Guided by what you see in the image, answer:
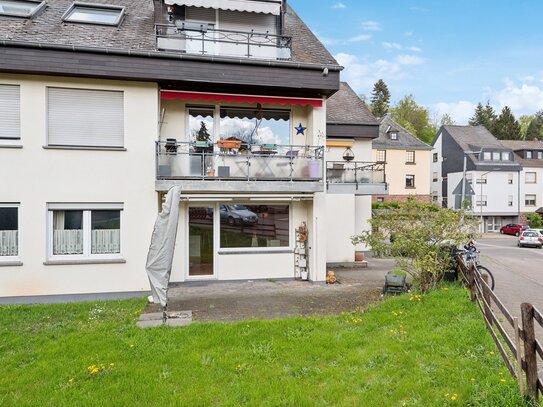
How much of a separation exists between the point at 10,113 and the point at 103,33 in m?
3.99

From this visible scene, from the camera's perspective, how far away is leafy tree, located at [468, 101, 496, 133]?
A: 275ft

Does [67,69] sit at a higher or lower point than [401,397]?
higher

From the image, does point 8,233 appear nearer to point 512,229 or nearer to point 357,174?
point 357,174

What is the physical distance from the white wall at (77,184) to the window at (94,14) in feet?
10.1

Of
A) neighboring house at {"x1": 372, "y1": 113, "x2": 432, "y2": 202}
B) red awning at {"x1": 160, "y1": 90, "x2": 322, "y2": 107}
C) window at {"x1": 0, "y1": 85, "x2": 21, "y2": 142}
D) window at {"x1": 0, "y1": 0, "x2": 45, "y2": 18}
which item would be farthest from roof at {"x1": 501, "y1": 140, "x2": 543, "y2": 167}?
window at {"x1": 0, "y1": 85, "x2": 21, "y2": 142}

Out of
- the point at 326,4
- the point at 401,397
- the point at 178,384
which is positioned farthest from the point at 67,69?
the point at 326,4

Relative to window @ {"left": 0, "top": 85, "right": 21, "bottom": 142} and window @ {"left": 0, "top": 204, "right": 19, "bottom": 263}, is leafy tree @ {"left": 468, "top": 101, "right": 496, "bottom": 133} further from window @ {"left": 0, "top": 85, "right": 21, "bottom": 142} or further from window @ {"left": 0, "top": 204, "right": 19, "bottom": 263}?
window @ {"left": 0, "top": 204, "right": 19, "bottom": 263}

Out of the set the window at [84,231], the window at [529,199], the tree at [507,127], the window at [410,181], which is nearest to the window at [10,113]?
the window at [84,231]

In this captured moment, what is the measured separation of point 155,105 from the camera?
1176cm

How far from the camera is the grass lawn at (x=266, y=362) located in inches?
199

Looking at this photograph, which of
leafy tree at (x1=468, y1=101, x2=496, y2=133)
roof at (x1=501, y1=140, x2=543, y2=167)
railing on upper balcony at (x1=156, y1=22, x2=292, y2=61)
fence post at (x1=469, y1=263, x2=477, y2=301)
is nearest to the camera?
fence post at (x1=469, y1=263, x2=477, y2=301)

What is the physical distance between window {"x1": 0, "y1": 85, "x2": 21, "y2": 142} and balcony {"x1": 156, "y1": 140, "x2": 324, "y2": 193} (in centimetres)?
422

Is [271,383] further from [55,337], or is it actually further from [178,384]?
[55,337]

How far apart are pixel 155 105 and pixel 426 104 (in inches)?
2979
